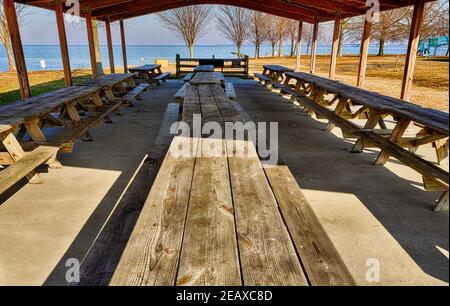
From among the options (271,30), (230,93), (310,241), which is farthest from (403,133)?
(271,30)

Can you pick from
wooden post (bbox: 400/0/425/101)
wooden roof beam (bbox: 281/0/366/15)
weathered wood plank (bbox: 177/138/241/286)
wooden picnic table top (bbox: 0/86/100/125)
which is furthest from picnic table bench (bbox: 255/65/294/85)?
weathered wood plank (bbox: 177/138/241/286)

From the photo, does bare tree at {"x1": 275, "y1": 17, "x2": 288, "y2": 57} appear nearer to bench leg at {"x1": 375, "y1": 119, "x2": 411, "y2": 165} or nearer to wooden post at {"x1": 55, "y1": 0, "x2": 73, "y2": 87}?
wooden post at {"x1": 55, "y1": 0, "x2": 73, "y2": 87}

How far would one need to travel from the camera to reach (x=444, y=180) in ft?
10.2

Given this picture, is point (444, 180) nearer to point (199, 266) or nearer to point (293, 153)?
point (293, 153)

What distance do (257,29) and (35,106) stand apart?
120 ft

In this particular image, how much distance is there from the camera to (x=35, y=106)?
14.5 ft

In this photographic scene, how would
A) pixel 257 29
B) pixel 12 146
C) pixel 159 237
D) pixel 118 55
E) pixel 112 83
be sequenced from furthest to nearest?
pixel 118 55
pixel 257 29
pixel 112 83
pixel 12 146
pixel 159 237

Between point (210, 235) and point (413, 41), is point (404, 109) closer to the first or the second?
point (413, 41)

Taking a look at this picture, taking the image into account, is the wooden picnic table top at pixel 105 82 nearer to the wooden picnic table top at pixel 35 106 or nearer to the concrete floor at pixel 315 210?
the wooden picnic table top at pixel 35 106

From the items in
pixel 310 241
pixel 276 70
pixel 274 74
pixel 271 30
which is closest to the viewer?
pixel 310 241

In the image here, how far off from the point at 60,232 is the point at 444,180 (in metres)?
3.58

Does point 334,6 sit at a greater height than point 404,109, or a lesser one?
greater

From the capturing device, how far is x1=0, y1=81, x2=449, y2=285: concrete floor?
2561 millimetres
